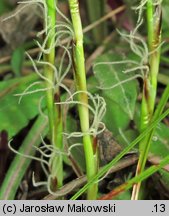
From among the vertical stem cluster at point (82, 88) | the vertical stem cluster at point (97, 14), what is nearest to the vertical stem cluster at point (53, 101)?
the vertical stem cluster at point (82, 88)

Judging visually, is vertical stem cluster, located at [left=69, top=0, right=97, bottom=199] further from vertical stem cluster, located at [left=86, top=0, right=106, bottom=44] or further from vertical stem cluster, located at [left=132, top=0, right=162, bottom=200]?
vertical stem cluster, located at [left=86, top=0, right=106, bottom=44]

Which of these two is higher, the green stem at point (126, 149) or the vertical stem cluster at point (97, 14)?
the vertical stem cluster at point (97, 14)

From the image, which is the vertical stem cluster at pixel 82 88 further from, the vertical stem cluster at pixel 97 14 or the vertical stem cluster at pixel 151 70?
the vertical stem cluster at pixel 97 14

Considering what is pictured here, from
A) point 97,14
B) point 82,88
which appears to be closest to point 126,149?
point 82,88

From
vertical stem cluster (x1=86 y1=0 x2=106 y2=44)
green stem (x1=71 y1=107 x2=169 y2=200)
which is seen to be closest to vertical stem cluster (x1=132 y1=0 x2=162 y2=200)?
green stem (x1=71 y1=107 x2=169 y2=200)

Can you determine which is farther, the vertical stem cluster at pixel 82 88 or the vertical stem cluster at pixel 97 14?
the vertical stem cluster at pixel 97 14

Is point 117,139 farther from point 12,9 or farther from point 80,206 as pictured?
point 12,9
